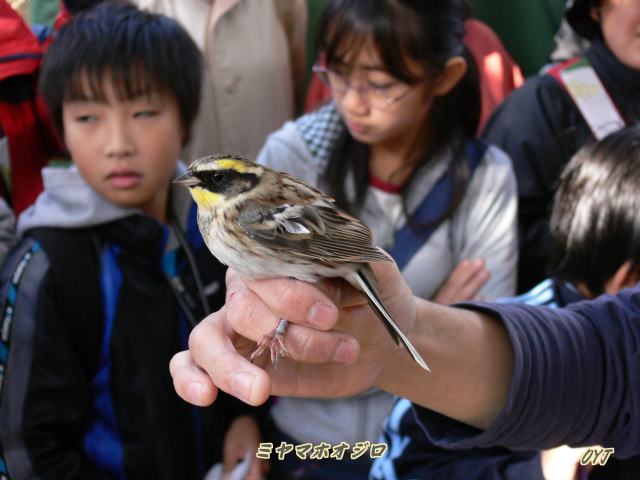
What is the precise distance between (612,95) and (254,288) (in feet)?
6.64

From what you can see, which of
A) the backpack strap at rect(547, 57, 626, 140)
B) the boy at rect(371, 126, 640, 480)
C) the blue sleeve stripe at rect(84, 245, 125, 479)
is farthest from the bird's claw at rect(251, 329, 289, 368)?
the backpack strap at rect(547, 57, 626, 140)

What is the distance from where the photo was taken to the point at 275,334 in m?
1.16

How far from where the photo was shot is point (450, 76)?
2.41 meters

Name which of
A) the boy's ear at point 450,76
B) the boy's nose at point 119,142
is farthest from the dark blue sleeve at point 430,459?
the boy's ear at point 450,76

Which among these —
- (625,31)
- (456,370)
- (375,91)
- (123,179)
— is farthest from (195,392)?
(625,31)

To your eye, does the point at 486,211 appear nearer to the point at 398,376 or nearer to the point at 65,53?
the point at 398,376

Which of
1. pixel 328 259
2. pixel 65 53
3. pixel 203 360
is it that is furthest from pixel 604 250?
pixel 65 53

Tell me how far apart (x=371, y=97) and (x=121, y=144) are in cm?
79

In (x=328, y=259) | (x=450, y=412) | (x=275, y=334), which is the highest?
(x=328, y=259)

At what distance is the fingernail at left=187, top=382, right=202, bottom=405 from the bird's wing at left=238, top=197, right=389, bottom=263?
0.26 meters

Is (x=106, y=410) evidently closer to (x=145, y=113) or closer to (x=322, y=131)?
(x=145, y=113)

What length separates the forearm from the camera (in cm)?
134

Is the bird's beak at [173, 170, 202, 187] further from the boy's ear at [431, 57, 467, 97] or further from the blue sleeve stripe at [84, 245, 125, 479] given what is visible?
the boy's ear at [431, 57, 467, 97]

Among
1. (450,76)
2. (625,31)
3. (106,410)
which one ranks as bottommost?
(106,410)
